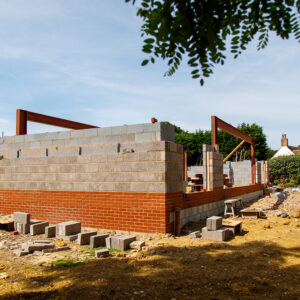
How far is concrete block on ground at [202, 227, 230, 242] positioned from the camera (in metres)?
6.31

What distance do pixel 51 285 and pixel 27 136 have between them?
574 centimetres

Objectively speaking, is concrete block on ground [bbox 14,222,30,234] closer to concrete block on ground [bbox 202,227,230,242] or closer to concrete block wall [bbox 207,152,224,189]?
concrete block on ground [bbox 202,227,230,242]

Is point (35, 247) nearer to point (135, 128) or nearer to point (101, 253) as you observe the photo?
point (101, 253)

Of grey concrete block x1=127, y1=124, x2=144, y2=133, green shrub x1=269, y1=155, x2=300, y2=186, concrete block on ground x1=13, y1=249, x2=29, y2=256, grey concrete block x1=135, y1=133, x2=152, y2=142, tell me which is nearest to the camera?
concrete block on ground x1=13, y1=249, x2=29, y2=256

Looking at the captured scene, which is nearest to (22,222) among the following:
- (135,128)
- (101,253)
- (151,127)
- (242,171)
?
(101,253)

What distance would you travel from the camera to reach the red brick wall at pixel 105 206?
6516 mm

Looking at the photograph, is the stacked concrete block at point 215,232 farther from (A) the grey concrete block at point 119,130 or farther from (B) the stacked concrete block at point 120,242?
(A) the grey concrete block at point 119,130

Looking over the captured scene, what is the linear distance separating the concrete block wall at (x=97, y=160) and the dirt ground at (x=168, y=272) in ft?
4.82

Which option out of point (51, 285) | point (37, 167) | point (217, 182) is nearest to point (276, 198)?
point (217, 182)

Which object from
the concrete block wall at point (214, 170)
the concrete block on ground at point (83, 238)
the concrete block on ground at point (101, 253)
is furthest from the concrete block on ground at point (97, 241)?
the concrete block wall at point (214, 170)

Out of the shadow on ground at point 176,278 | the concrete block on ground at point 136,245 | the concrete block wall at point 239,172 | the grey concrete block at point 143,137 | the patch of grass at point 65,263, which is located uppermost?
the grey concrete block at point 143,137

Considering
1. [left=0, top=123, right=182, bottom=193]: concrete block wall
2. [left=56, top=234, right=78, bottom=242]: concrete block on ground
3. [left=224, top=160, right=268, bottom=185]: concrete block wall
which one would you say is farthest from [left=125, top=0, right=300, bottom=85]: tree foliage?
[left=224, top=160, right=268, bottom=185]: concrete block wall

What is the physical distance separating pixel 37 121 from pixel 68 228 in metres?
5.20

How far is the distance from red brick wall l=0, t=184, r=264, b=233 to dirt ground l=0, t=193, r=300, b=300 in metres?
0.52
